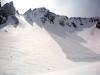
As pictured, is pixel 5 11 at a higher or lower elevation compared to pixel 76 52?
higher

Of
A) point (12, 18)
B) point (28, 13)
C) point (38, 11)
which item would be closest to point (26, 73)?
point (12, 18)

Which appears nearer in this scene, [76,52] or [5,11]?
[76,52]

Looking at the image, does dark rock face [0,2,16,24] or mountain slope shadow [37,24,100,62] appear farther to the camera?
dark rock face [0,2,16,24]

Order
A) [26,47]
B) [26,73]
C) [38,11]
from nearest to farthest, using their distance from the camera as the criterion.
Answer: [26,73], [26,47], [38,11]

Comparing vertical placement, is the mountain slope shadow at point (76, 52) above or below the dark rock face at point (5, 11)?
below

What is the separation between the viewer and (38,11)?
112688 mm

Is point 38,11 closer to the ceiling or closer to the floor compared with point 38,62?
closer to the ceiling

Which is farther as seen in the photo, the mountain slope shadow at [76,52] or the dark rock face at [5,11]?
the dark rock face at [5,11]

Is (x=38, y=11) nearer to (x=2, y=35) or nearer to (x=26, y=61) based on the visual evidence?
(x=2, y=35)

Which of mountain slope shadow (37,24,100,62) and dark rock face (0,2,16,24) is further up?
dark rock face (0,2,16,24)

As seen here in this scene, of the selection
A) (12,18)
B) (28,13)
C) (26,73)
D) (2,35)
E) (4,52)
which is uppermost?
(28,13)

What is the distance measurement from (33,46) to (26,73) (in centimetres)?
2118

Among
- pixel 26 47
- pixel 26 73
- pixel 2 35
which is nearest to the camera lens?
pixel 26 73

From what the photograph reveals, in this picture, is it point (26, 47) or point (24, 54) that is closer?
point (24, 54)
